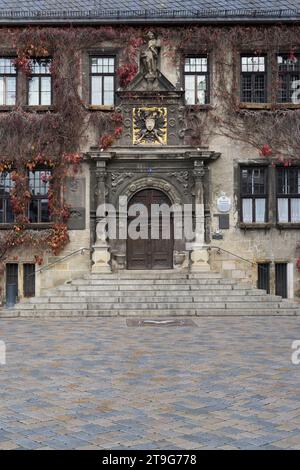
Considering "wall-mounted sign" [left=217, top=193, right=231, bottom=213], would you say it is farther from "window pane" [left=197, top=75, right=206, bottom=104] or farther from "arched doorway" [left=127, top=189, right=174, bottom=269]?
"window pane" [left=197, top=75, right=206, bottom=104]

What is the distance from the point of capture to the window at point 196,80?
1858 centimetres

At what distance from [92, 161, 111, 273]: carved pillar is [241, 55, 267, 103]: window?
5.06 meters

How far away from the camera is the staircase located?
49.0 feet

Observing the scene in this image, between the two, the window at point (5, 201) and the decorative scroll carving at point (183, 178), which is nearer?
the decorative scroll carving at point (183, 178)

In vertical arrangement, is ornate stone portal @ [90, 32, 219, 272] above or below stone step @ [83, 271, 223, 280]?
above

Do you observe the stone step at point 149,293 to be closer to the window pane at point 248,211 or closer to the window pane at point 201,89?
the window pane at point 248,211

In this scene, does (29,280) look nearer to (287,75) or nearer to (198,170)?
(198,170)

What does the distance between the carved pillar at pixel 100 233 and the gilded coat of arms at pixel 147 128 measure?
59.0 inches

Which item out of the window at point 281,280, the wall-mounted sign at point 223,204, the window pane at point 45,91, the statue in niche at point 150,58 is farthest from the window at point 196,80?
the window at point 281,280

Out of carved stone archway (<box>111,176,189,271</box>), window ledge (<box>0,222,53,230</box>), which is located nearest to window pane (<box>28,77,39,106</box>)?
window ledge (<box>0,222,53,230</box>)

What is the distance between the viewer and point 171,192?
59.5 ft

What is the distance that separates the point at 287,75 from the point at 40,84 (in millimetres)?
7720

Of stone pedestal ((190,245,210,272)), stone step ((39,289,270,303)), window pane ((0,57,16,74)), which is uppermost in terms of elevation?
window pane ((0,57,16,74))

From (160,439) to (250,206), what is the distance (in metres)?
14.0
